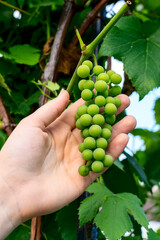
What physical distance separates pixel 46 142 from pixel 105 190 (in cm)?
26

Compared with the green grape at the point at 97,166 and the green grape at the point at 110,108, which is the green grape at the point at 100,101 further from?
the green grape at the point at 97,166

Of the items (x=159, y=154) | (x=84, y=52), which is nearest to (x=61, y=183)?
(x=84, y=52)

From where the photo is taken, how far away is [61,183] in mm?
936

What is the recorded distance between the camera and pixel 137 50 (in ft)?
3.37

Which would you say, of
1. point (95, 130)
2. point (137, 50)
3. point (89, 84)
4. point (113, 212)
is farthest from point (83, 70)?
point (113, 212)

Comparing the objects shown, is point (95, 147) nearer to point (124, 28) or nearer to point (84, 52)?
point (84, 52)

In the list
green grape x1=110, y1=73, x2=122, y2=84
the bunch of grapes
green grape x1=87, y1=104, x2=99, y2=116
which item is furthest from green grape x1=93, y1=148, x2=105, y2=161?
green grape x1=110, y1=73, x2=122, y2=84

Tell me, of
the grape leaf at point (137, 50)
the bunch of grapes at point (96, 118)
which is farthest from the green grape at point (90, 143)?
the grape leaf at point (137, 50)

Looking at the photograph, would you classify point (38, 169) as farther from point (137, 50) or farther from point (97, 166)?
point (137, 50)

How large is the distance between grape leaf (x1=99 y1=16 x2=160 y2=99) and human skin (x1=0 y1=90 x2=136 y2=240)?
0.09 metres

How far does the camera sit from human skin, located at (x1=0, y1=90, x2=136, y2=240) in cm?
88

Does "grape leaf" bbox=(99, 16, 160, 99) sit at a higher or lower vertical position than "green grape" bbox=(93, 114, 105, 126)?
higher

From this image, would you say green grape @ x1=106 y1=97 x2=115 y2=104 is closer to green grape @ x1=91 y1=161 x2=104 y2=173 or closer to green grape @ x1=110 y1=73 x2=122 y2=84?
A: green grape @ x1=110 y1=73 x2=122 y2=84

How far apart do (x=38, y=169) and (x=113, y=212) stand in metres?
0.26
